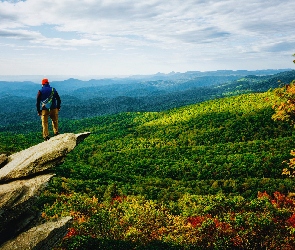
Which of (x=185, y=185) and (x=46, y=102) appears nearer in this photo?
(x=46, y=102)

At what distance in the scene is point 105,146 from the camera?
351 feet

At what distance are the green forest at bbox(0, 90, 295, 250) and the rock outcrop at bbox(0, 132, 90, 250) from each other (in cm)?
388

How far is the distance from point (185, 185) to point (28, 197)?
48646 millimetres

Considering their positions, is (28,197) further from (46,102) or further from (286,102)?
(286,102)

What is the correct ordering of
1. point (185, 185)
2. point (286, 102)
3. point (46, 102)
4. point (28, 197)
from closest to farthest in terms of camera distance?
point (28, 197), point (46, 102), point (286, 102), point (185, 185)


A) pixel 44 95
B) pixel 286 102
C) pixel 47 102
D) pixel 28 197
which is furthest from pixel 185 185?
pixel 28 197

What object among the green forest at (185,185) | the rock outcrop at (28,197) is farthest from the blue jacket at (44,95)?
the green forest at (185,185)

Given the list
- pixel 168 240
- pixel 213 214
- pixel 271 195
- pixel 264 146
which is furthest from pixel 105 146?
pixel 168 240

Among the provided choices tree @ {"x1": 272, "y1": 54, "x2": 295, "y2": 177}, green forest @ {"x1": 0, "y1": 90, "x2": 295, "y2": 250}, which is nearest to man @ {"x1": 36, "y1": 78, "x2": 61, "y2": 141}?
green forest @ {"x1": 0, "y1": 90, "x2": 295, "y2": 250}

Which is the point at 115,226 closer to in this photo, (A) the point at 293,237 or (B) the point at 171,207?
(B) the point at 171,207

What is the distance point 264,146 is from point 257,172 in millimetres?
20513

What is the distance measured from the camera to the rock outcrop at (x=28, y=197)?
15.6 m

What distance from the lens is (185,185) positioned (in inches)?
2395

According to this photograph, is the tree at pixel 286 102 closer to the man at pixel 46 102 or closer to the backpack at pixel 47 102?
the man at pixel 46 102
